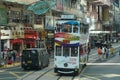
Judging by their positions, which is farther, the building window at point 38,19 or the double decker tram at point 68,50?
the building window at point 38,19

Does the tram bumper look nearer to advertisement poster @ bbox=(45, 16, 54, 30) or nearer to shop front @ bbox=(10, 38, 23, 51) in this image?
shop front @ bbox=(10, 38, 23, 51)

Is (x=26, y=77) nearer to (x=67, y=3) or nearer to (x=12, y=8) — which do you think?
(x=12, y=8)

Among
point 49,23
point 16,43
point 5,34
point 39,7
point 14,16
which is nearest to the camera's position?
point 39,7

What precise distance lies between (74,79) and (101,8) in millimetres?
96132

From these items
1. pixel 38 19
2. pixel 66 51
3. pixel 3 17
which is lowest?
pixel 66 51

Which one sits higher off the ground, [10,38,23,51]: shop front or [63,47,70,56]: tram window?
[63,47,70,56]: tram window

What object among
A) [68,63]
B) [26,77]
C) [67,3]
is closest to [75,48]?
[68,63]

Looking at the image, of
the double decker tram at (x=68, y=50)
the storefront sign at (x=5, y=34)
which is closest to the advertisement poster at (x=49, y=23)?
the storefront sign at (x=5, y=34)

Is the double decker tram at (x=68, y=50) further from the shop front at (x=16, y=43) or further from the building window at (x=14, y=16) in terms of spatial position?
the building window at (x=14, y=16)

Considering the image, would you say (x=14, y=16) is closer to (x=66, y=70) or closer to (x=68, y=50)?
(x=68, y=50)

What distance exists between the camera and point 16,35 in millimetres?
51031

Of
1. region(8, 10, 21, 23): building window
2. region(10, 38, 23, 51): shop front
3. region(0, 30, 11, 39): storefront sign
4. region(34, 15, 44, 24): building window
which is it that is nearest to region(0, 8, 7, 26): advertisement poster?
region(0, 30, 11, 39): storefront sign

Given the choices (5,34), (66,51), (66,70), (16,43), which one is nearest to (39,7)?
(5,34)

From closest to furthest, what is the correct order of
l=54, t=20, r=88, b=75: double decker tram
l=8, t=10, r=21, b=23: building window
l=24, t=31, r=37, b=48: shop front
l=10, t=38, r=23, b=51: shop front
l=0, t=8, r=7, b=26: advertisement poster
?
l=54, t=20, r=88, b=75: double decker tram → l=0, t=8, r=7, b=26: advertisement poster → l=10, t=38, r=23, b=51: shop front → l=8, t=10, r=21, b=23: building window → l=24, t=31, r=37, b=48: shop front
